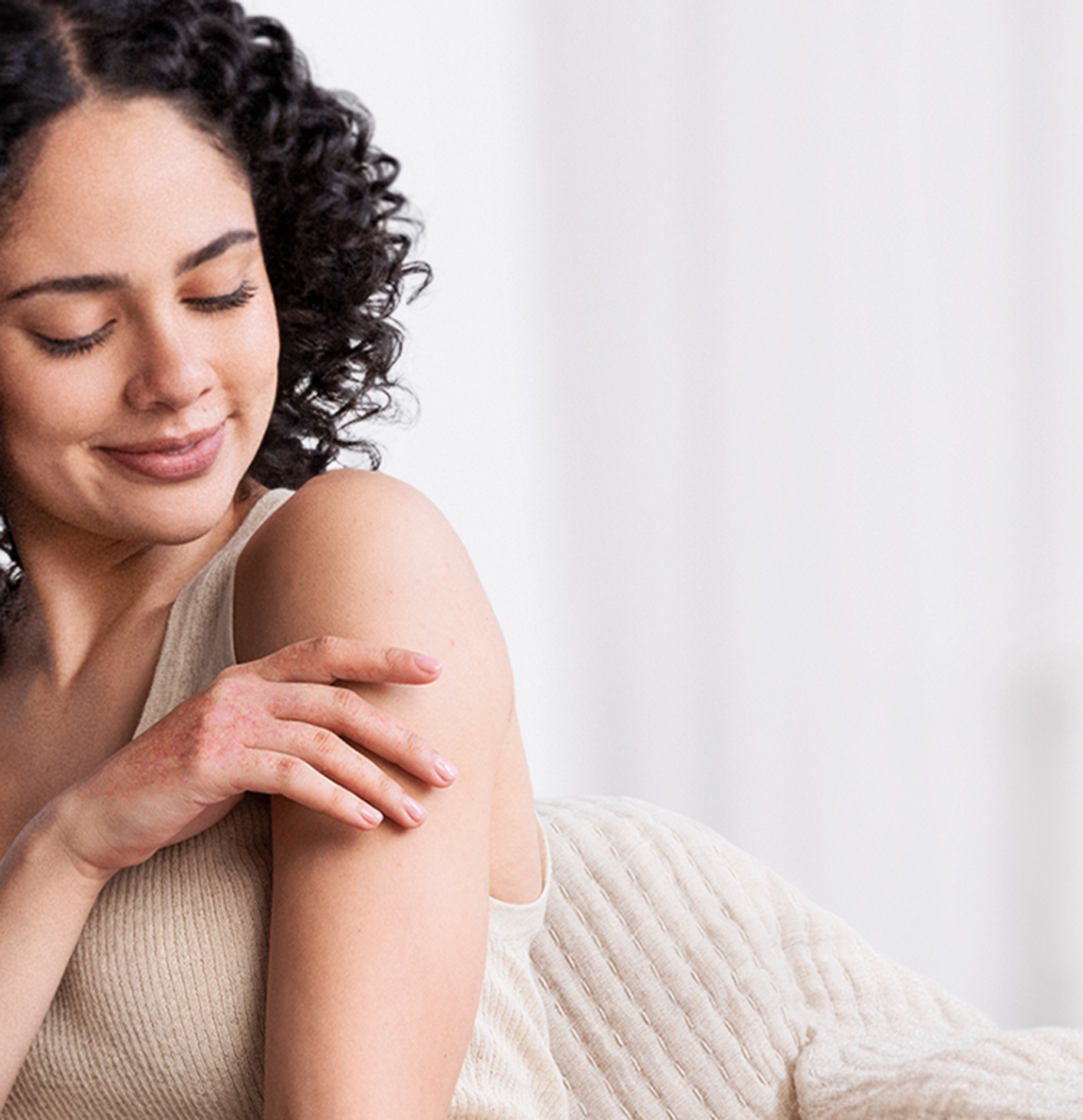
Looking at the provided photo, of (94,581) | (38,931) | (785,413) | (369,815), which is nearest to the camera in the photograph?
(369,815)

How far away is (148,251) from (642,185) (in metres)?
1.92

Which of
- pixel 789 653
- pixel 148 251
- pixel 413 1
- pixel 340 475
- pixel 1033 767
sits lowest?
pixel 1033 767

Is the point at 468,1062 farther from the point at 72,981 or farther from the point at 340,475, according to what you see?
the point at 340,475

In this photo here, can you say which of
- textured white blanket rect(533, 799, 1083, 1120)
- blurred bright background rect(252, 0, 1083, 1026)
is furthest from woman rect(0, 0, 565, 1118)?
blurred bright background rect(252, 0, 1083, 1026)

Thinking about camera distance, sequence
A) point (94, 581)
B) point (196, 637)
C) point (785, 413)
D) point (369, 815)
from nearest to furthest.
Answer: point (369, 815)
point (196, 637)
point (94, 581)
point (785, 413)

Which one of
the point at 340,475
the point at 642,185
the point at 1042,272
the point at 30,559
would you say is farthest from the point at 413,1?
the point at 340,475

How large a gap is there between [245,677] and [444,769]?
0.15 m

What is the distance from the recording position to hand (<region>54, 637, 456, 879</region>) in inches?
34.0

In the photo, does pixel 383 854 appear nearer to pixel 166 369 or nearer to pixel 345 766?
pixel 345 766

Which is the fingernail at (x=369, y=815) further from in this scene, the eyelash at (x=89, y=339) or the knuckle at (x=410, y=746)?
the eyelash at (x=89, y=339)

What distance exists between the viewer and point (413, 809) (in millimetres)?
870

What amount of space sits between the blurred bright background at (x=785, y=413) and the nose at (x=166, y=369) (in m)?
1.74

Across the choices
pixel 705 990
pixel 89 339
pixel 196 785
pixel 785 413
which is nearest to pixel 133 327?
pixel 89 339

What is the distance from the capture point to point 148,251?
979mm
